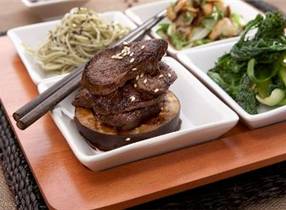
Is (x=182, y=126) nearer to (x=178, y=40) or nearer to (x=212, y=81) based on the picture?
(x=212, y=81)

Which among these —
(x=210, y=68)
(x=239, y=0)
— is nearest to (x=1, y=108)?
(x=210, y=68)

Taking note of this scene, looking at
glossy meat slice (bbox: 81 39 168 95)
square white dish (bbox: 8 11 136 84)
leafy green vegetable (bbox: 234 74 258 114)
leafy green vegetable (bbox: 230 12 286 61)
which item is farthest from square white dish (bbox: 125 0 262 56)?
glossy meat slice (bbox: 81 39 168 95)

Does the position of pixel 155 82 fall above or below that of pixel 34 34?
above

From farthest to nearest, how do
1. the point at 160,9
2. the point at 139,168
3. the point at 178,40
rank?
the point at 160,9, the point at 178,40, the point at 139,168

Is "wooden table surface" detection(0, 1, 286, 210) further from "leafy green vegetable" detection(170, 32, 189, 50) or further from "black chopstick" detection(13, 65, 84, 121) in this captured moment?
"leafy green vegetable" detection(170, 32, 189, 50)

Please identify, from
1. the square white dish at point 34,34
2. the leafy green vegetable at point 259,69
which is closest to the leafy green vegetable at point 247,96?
the leafy green vegetable at point 259,69

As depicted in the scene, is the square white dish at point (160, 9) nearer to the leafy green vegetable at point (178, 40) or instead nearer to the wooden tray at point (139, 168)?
the leafy green vegetable at point (178, 40)

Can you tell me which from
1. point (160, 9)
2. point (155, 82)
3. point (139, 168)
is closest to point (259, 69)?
point (155, 82)
